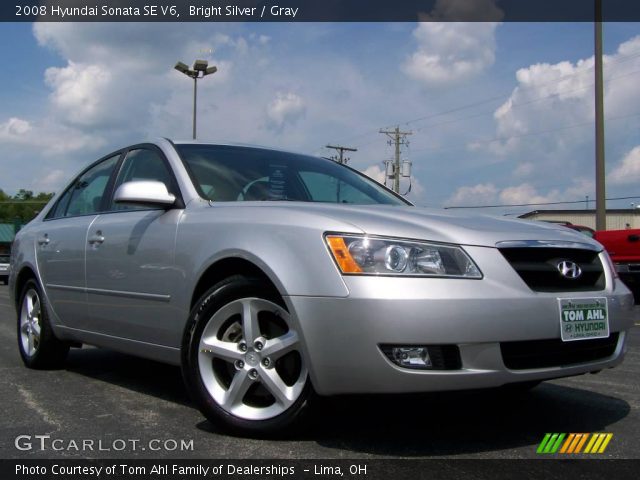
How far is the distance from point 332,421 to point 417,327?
936 mm

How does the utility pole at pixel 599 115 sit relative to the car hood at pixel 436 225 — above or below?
above

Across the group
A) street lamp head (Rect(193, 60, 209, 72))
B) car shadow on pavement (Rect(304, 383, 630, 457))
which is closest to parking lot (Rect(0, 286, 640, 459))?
car shadow on pavement (Rect(304, 383, 630, 457))

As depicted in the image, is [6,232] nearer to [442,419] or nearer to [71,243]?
[71,243]

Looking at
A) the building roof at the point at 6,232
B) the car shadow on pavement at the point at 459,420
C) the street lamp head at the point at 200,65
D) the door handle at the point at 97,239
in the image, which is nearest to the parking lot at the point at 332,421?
the car shadow on pavement at the point at 459,420

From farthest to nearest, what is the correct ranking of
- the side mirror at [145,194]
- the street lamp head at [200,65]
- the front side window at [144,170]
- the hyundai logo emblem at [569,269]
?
the street lamp head at [200,65] → the front side window at [144,170] → the side mirror at [145,194] → the hyundai logo emblem at [569,269]

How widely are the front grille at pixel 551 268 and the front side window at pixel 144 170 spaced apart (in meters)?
1.90

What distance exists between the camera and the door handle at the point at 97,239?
4.24 metres

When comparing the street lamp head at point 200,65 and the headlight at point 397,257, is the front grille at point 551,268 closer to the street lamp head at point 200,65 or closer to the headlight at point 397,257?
the headlight at point 397,257

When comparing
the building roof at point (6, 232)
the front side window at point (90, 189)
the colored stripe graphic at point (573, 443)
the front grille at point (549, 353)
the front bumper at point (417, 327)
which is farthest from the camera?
the building roof at point (6, 232)

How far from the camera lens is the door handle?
4243 millimetres

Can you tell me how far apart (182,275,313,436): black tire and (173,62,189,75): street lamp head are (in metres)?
16.9

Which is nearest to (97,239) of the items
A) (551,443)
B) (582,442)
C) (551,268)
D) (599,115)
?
(551,268)

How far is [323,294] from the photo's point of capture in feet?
9.14
